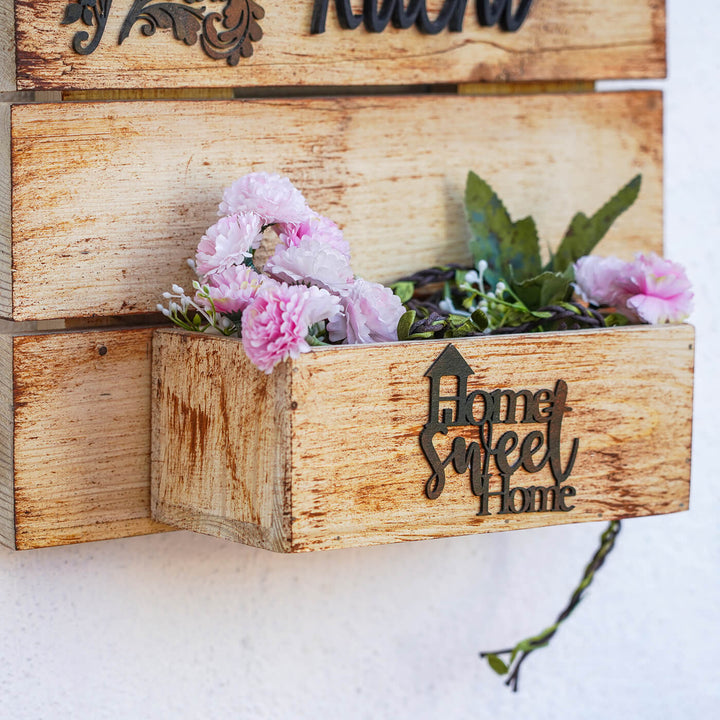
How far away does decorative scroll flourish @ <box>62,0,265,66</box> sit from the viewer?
0.85 m

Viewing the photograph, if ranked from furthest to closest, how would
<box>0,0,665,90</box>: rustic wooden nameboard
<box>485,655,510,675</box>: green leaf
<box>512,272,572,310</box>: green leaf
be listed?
<box>485,655,510,675</box>: green leaf → <box>512,272,572,310</box>: green leaf → <box>0,0,665,90</box>: rustic wooden nameboard

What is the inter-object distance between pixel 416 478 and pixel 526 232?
31 cm

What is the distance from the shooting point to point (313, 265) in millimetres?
796

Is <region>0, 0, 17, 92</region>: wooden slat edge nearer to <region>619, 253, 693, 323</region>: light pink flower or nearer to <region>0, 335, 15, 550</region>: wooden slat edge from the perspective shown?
<region>0, 335, 15, 550</region>: wooden slat edge

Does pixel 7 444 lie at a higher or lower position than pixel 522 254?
lower

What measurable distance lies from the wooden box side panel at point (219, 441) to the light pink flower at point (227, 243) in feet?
0.20

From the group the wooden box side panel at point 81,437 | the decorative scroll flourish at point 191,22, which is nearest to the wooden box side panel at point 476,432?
the wooden box side panel at point 81,437

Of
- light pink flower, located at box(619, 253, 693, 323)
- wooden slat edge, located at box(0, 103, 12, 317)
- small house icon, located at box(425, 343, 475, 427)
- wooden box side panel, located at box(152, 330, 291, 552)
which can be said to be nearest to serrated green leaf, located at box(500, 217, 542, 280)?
light pink flower, located at box(619, 253, 693, 323)

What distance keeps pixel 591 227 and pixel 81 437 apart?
1.75ft

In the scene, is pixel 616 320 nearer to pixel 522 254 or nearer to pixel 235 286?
pixel 522 254

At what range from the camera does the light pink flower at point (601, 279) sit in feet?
3.16

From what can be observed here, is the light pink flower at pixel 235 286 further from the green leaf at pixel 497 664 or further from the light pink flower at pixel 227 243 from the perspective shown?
the green leaf at pixel 497 664

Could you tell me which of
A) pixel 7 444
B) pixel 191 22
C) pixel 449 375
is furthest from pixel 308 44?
pixel 7 444

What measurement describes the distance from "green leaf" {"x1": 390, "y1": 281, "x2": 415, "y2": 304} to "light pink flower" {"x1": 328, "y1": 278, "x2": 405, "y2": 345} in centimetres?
12
